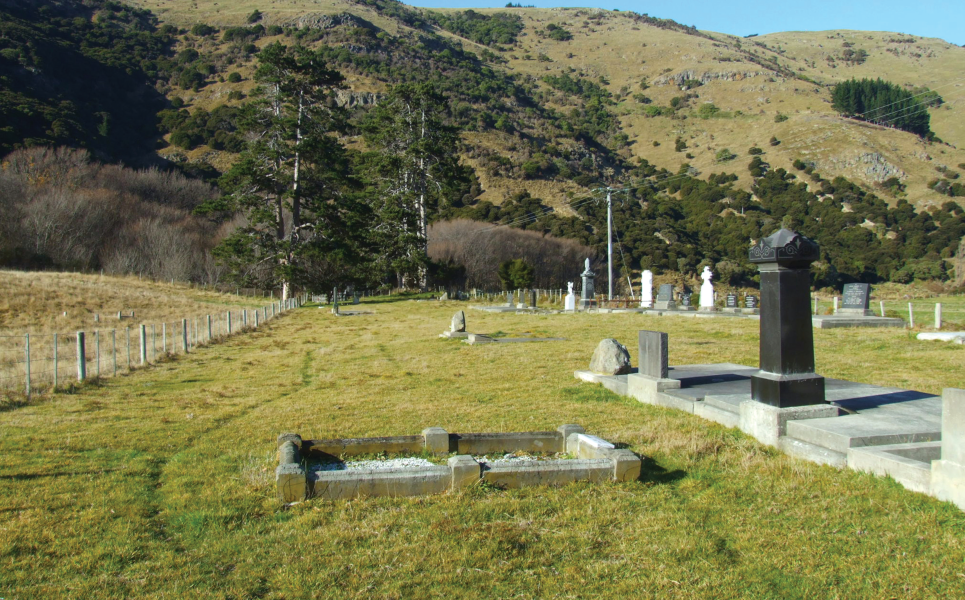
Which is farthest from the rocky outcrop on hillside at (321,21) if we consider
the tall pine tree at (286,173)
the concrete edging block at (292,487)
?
the concrete edging block at (292,487)

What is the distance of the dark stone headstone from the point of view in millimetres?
9344

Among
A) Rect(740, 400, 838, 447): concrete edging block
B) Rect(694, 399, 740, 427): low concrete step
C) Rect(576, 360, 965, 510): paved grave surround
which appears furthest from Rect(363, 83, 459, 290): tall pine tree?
Rect(740, 400, 838, 447): concrete edging block

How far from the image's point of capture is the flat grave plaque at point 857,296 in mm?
22156

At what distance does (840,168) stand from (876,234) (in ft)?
50.8

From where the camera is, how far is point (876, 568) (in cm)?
407

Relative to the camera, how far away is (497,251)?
56.4 metres

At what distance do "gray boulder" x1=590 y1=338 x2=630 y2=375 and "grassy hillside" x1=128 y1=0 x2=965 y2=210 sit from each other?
61888mm

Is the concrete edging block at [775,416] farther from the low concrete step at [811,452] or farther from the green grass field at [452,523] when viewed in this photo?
the green grass field at [452,523]

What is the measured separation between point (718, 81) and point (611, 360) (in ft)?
403

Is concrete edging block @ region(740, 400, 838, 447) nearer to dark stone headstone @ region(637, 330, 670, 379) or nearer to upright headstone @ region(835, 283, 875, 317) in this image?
dark stone headstone @ region(637, 330, 670, 379)

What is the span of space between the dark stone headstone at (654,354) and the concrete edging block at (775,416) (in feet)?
7.83

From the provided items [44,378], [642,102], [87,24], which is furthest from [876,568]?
[642,102]

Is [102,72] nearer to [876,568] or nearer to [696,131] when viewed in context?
[696,131]

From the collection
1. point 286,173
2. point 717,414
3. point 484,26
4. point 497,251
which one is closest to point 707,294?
point 717,414
